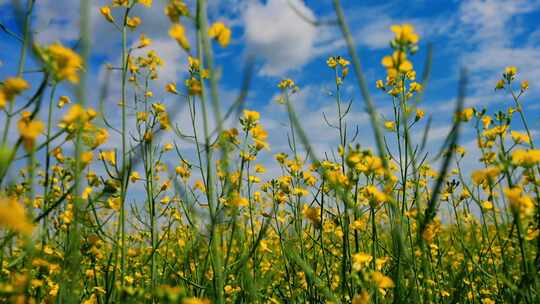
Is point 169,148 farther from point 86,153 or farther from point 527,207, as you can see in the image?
point 527,207

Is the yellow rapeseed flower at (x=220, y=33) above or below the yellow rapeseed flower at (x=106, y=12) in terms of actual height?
below

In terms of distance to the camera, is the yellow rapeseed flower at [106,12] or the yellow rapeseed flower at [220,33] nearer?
the yellow rapeseed flower at [220,33]

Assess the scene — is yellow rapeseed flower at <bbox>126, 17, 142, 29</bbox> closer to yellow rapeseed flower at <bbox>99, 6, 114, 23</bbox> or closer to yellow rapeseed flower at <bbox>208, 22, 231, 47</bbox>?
yellow rapeseed flower at <bbox>99, 6, 114, 23</bbox>

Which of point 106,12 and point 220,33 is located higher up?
point 106,12

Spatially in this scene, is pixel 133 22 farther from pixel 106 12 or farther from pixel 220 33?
pixel 220 33

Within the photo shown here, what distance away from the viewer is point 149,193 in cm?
295

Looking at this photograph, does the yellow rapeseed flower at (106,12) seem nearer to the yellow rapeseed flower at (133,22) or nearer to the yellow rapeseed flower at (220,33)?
the yellow rapeseed flower at (133,22)

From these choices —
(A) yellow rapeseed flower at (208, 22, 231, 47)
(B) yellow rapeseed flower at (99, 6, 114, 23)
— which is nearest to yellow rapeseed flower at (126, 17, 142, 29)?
(B) yellow rapeseed flower at (99, 6, 114, 23)

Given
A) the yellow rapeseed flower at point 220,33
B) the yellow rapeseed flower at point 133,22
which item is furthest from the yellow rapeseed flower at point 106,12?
the yellow rapeseed flower at point 220,33

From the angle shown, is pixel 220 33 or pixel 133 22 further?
pixel 133 22

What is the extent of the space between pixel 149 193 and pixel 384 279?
173 centimetres

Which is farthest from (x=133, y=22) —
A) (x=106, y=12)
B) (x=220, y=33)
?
(x=220, y=33)

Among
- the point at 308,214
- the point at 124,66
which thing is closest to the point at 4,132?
the point at 124,66

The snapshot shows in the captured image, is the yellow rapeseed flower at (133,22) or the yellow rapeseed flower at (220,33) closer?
the yellow rapeseed flower at (220,33)
